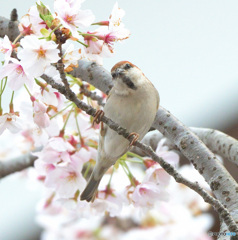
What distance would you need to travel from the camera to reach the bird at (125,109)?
1.22 meters

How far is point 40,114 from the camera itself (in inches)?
42.3

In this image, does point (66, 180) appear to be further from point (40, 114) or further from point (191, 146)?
point (191, 146)

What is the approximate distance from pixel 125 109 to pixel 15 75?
0.38 metres

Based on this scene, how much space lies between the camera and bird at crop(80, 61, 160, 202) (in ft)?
4.00

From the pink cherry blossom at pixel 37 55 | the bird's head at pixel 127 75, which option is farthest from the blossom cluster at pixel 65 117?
the bird's head at pixel 127 75

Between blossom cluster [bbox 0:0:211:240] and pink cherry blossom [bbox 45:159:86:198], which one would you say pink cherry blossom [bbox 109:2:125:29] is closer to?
blossom cluster [bbox 0:0:211:240]

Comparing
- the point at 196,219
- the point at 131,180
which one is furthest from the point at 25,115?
the point at 196,219

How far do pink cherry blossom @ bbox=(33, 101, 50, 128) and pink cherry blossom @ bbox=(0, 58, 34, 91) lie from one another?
11 centimetres

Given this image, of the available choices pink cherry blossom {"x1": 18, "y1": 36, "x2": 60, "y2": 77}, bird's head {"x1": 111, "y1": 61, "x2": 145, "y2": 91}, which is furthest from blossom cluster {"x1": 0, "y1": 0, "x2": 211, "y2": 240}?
bird's head {"x1": 111, "y1": 61, "x2": 145, "y2": 91}

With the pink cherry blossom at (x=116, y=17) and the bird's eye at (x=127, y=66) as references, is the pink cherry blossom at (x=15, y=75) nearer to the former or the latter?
the pink cherry blossom at (x=116, y=17)

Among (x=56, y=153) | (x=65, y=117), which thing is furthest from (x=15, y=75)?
(x=65, y=117)

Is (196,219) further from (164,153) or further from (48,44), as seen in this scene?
(48,44)

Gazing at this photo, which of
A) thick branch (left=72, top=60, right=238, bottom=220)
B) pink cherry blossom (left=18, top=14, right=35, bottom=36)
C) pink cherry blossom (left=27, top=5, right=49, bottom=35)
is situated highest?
pink cherry blossom (left=27, top=5, right=49, bottom=35)

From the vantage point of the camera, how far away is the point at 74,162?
123 centimetres
